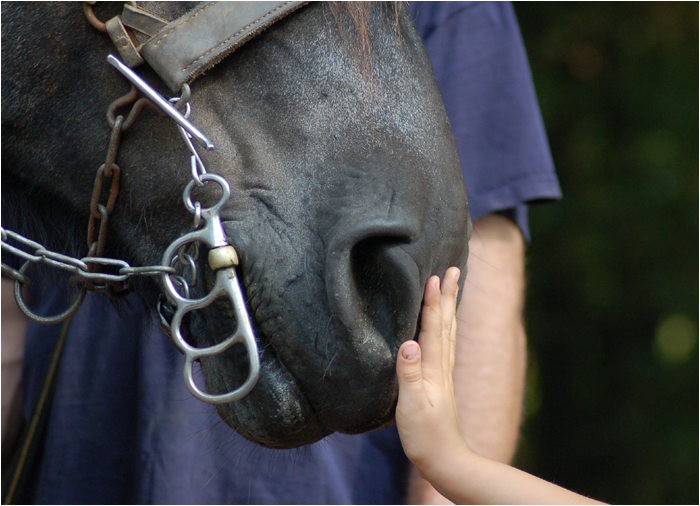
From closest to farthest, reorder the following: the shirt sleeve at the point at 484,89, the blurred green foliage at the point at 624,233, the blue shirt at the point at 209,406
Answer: the blue shirt at the point at 209,406, the shirt sleeve at the point at 484,89, the blurred green foliage at the point at 624,233

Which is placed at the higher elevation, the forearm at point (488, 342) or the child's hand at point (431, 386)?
the child's hand at point (431, 386)

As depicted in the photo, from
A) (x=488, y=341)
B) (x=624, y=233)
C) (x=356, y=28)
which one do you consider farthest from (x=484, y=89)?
(x=624, y=233)

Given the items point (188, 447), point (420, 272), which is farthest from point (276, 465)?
point (420, 272)

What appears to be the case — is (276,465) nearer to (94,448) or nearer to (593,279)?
(94,448)

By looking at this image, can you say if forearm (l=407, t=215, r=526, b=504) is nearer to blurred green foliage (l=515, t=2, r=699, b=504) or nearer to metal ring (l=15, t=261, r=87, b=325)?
metal ring (l=15, t=261, r=87, b=325)

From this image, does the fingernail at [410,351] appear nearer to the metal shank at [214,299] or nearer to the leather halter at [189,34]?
the metal shank at [214,299]

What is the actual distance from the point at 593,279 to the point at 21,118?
7.08ft

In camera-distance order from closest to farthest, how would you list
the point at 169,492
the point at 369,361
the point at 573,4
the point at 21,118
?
the point at 369,361 < the point at 21,118 < the point at 169,492 < the point at 573,4

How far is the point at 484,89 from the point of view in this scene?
1239mm

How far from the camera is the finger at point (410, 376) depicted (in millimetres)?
660

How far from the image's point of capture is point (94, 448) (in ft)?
3.76

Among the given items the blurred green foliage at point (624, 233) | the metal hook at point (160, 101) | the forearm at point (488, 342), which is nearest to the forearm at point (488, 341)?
the forearm at point (488, 342)

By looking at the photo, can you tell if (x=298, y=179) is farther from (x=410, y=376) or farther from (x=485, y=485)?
(x=485, y=485)

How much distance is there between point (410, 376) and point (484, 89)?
725mm
